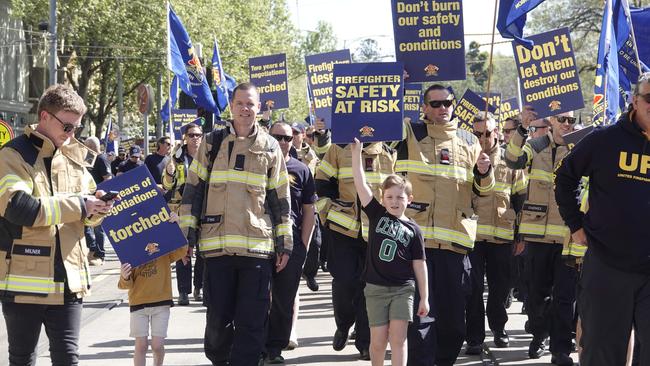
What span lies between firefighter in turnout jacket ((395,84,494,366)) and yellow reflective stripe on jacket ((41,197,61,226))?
2.99m

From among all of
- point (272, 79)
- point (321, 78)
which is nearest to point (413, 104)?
point (321, 78)

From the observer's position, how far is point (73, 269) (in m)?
6.26

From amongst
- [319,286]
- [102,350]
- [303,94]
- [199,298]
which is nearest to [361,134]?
[102,350]

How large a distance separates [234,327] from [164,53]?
125 ft

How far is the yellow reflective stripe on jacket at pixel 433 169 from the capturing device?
8.12 m

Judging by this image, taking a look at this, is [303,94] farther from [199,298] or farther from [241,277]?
[241,277]

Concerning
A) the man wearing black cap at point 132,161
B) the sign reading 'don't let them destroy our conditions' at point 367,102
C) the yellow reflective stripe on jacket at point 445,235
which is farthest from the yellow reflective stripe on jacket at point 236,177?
the man wearing black cap at point 132,161

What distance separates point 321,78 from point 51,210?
11.1 metres

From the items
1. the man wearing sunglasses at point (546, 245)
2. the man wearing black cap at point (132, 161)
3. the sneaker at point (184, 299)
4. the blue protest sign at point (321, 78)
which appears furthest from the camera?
the man wearing black cap at point (132, 161)

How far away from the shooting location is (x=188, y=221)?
7750 mm

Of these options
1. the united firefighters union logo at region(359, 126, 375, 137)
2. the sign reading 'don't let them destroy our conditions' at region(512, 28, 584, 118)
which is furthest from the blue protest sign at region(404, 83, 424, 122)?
the united firefighters union logo at region(359, 126, 375, 137)

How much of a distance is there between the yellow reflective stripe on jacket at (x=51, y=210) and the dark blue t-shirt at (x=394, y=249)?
2482 millimetres

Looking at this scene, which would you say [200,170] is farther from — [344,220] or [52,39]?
[52,39]

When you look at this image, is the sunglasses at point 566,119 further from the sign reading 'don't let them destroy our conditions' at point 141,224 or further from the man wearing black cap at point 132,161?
the man wearing black cap at point 132,161
